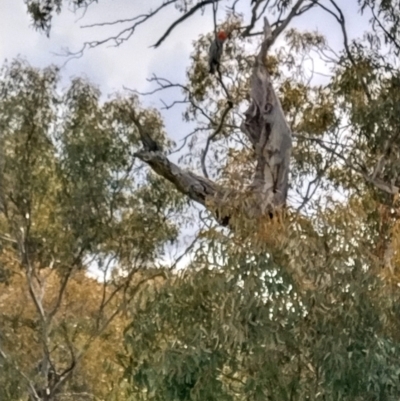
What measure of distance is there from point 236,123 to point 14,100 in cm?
134

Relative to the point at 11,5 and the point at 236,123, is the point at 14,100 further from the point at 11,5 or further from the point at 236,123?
the point at 236,123

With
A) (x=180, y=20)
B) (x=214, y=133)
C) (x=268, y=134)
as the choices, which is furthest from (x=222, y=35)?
(x=268, y=134)

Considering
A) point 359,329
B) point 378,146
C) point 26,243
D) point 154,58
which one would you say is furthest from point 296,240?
point 26,243

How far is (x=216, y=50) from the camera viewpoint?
5598 mm

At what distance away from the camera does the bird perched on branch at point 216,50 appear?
18.0 feet

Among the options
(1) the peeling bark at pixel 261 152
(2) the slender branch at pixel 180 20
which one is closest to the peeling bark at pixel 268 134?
(1) the peeling bark at pixel 261 152

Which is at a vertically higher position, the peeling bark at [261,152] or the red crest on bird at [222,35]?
the red crest on bird at [222,35]

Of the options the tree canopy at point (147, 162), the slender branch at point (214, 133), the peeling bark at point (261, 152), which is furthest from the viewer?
the slender branch at point (214, 133)

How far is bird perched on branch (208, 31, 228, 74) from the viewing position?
5.50 metres

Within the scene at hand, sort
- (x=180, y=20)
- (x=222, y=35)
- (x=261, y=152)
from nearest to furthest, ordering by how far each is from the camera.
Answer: (x=261, y=152), (x=180, y=20), (x=222, y=35)

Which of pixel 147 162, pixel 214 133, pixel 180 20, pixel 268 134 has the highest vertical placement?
pixel 180 20

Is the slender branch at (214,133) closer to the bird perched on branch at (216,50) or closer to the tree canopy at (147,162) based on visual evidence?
the tree canopy at (147,162)

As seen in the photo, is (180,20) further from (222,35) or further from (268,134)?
(268,134)

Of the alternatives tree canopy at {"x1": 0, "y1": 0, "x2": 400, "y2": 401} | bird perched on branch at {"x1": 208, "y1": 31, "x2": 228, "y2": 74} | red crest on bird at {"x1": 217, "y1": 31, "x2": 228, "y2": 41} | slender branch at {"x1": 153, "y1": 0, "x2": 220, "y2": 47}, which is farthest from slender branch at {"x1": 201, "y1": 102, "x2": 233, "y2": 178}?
slender branch at {"x1": 153, "y1": 0, "x2": 220, "y2": 47}
